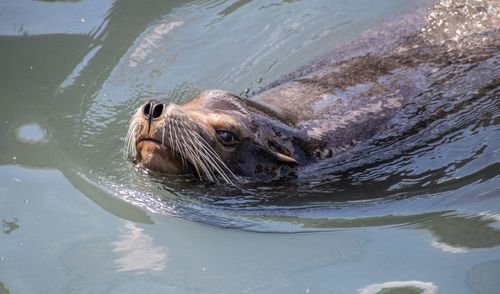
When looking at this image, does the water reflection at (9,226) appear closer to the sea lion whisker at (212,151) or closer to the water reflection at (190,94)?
the water reflection at (190,94)

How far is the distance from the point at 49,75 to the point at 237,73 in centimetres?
184

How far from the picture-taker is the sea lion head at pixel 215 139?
604cm

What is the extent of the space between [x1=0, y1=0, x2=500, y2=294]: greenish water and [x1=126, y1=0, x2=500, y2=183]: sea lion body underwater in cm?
25

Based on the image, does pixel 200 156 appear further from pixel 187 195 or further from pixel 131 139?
pixel 131 139

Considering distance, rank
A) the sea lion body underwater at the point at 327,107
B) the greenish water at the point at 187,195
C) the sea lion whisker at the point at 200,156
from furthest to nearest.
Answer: the sea lion body underwater at the point at 327,107 → the sea lion whisker at the point at 200,156 → the greenish water at the point at 187,195

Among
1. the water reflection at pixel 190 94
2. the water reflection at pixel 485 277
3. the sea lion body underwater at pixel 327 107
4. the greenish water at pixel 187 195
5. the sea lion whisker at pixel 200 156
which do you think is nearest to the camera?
the water reflection at pixel 485 277

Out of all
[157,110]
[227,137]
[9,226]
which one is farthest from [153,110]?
[9,226]

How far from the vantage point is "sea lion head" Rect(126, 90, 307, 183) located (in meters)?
6.04

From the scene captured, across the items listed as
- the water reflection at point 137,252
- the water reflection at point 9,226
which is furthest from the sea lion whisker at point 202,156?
the water reflection at point 9,226

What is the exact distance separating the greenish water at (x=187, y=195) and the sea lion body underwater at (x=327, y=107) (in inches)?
10.0

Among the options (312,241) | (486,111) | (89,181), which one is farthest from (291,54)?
(312,241)

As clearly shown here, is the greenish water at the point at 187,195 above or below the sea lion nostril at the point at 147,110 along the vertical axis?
below

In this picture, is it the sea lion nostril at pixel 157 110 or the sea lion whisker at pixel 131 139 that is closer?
the sea lion nostril at pixel 157 110

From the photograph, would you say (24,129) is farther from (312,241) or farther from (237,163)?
(312,241)
